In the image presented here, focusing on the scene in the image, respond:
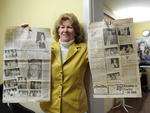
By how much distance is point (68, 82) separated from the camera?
3.76ft

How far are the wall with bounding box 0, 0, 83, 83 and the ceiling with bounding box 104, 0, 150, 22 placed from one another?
2.14 metres

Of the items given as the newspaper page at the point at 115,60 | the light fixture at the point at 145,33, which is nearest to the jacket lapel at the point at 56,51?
the newspaper page at the point at 115,60

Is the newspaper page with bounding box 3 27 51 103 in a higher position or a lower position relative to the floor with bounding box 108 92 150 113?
higher

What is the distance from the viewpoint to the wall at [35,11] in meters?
1.37

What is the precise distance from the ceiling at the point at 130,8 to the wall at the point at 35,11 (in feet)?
7.03

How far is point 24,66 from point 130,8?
3.50 meters

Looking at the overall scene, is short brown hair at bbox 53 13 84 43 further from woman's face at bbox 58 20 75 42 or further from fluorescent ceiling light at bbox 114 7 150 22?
fluorescent ceiling light at bbox 114 7 150 22

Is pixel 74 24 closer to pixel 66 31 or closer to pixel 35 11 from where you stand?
pixel 66 31

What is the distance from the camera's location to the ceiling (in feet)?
11.5

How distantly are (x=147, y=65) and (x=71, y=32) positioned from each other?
4.12m

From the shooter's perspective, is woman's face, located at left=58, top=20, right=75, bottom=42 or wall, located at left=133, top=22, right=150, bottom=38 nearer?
woman's face, located at left=58, top=20, right=75, bottom=42

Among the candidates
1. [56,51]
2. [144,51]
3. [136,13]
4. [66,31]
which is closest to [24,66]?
[56,51]

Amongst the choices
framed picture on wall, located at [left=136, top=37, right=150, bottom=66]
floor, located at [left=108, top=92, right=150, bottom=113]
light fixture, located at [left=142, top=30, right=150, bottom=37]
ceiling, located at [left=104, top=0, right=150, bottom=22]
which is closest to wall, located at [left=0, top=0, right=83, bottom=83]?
ceiling, located at [left=104, top=0, right=150, bottom=22]

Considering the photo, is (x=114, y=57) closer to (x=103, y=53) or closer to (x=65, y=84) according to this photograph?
(x=103, y=53)
